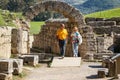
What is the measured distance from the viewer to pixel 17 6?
300ft

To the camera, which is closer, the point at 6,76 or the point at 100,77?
the point at 6,76

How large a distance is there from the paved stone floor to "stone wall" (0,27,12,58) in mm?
1694

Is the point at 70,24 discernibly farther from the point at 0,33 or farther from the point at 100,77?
the point at 100,77

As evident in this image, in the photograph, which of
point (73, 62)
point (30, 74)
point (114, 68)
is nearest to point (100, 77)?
point (114, 68)

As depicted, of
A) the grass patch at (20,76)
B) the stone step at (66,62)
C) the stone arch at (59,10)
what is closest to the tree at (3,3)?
the stone arch at (59,10)

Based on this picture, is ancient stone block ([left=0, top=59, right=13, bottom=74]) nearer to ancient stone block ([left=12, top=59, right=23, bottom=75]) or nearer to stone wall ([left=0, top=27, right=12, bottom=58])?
ancient stone block ([left=12, top=59, right=23, bottom=75])

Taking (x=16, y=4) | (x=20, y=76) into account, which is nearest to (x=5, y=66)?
(x=20, y=76)

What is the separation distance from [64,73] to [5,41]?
389 cm

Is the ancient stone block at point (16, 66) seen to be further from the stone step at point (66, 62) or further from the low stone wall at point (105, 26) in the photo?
the low stone wall at point (105, 26)

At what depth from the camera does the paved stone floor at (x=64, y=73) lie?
16.7m

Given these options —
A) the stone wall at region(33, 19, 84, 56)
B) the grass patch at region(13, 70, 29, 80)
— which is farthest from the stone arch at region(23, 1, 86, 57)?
the grass patch at region(13, 70, 29, 80)

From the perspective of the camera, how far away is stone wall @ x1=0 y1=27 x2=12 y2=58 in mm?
19641

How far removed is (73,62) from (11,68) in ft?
20.3

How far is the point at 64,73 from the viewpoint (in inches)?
711
